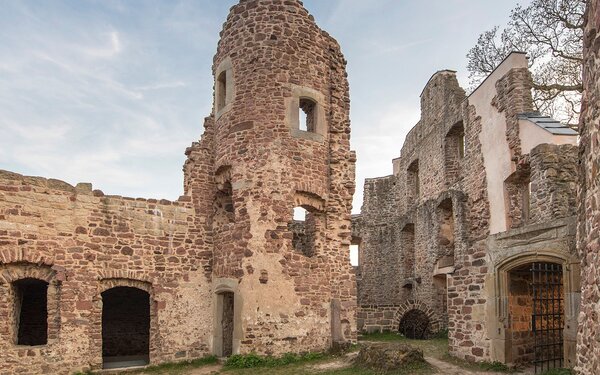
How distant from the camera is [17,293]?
11.1 metres

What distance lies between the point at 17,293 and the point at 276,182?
604cm

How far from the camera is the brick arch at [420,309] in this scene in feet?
53.3

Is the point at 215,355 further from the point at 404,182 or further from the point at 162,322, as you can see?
the point at 404,182

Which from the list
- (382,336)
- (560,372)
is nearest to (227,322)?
→ (382,336)

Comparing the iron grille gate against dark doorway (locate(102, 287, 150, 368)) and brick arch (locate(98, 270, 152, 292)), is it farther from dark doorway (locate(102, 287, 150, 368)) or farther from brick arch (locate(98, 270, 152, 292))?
dark doorway (locate(102, 287, 150, 368))

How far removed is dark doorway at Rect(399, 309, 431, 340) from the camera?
16000 millimetres

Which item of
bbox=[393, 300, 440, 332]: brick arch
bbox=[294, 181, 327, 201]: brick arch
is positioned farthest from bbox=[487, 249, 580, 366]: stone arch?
bbox=[393, 300, 440, 332]: brick arch

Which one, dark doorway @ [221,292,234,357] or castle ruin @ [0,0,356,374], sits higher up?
castle ruin @ [0,0,356,374]

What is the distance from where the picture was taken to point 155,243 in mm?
12438

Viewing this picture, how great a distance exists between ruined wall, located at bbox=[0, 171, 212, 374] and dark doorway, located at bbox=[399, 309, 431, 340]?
668cm

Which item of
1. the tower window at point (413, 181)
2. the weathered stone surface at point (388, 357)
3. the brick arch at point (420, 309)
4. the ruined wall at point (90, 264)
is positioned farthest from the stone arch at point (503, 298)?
the tower window at point (413, 181)

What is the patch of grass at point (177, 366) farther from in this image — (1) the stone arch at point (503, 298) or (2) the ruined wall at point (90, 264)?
(1) the stone arch at point (503, 298)

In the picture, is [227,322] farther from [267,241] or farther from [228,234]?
[267,241]

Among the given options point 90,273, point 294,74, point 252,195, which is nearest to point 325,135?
point 294,74
